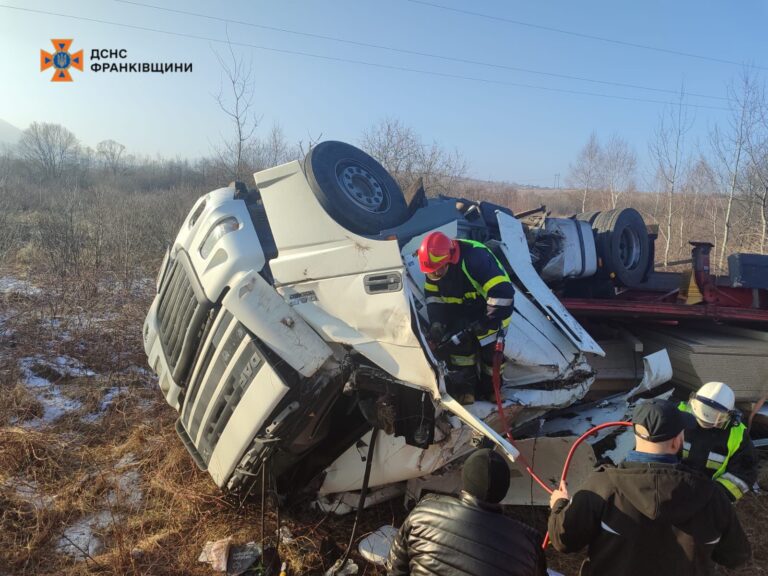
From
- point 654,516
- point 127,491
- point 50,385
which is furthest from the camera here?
point 50,385

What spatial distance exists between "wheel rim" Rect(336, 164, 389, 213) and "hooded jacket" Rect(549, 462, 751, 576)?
A: 195cm

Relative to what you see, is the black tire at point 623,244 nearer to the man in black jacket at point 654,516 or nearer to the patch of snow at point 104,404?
the man in black jacket at point 654,516

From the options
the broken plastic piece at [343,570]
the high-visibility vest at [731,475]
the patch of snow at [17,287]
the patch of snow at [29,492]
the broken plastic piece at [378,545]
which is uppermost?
the high-visibility vest at [731,475]

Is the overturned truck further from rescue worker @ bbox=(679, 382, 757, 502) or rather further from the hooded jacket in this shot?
rescue worker @ bbox=(679, 382, 757, 502)

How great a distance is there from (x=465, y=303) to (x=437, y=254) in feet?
1.13

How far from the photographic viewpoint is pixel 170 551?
9.46 feet

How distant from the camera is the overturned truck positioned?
8.47 feet

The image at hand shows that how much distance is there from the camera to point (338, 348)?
2744 mm

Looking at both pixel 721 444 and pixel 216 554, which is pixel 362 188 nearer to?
pixel 216 554

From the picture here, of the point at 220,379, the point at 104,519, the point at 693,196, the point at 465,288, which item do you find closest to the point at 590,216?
the point at 465,288

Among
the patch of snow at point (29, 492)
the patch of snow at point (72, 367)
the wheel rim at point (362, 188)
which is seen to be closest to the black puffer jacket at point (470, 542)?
the wheel rim at point (362, 188)

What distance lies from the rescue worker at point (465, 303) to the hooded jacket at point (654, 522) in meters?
1.02

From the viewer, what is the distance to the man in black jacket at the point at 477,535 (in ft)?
5.16

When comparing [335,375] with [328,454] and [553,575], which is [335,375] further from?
[553,575]
